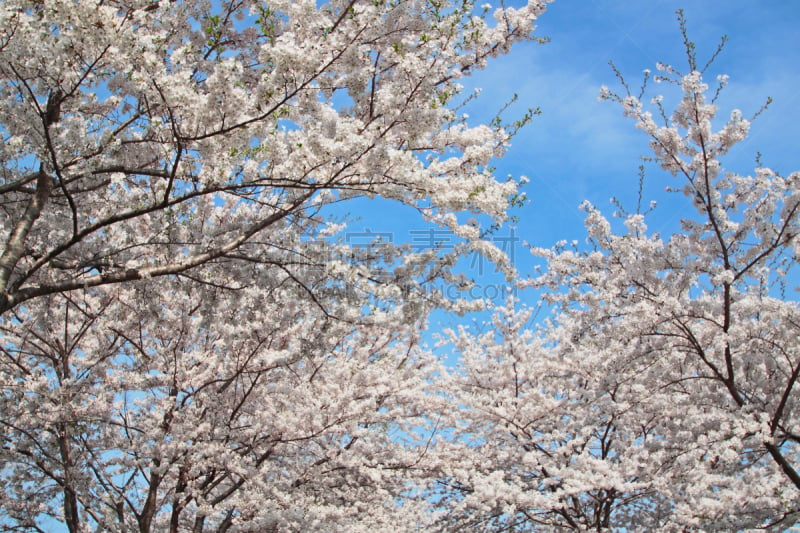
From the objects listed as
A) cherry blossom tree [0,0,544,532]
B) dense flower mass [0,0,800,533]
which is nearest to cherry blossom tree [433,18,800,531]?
dense flower mass [0,0,800,533]

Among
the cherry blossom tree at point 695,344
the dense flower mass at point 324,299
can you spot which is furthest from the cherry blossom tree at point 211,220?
the cherry blossom tree at point 695,344

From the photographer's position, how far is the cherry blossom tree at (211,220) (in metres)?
4.82

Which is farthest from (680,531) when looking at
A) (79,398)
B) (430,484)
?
(79,398)

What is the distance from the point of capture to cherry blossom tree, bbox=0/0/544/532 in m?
4.82

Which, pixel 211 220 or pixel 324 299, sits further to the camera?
pixel 211 220

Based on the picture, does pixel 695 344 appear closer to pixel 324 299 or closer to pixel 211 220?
pixel 324 299

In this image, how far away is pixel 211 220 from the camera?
8.88 metres

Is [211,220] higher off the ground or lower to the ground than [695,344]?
higher

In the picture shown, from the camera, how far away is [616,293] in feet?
23.5

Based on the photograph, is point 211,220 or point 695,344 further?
point 211,220

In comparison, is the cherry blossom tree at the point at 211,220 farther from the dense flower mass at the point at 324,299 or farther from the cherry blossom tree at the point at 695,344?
the cherry blossom tree at the point at 695,344

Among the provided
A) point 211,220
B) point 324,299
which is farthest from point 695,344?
point 211,220

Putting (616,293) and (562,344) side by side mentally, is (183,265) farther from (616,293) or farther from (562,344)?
(562,344)

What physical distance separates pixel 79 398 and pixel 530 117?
22.6 feet
